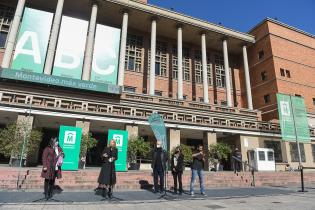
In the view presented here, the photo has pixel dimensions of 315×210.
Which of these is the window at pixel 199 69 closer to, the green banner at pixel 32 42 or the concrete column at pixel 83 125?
the green banner at pixel 32 42

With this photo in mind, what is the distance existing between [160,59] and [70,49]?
13.0 meters

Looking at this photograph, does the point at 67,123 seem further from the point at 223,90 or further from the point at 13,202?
the point at 223,90

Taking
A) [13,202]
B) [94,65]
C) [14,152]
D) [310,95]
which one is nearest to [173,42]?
[94,65]

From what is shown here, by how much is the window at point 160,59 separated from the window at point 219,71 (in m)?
8.75

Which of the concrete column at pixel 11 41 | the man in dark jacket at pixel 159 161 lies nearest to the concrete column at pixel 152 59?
the concrete column at pixel 11 41

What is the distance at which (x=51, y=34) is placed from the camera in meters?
26.4

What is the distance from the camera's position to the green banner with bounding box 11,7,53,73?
24.0 metres

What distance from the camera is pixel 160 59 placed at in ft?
115

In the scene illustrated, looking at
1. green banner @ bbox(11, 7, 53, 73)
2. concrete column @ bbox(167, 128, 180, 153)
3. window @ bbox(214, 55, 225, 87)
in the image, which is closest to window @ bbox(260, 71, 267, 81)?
window @ bbox(214, 55, 225, 87)

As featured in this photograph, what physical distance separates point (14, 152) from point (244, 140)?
19562 millimetres

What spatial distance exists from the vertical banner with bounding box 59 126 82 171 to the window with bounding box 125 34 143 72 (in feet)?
60.4

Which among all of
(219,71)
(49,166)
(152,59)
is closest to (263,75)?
(219,71)

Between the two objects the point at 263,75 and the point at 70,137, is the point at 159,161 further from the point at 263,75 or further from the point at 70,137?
the point at 263,75

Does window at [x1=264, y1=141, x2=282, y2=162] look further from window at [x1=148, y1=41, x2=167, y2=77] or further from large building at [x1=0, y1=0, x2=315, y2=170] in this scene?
window at [x1=148, y1=41, x2=167, y2=77]
